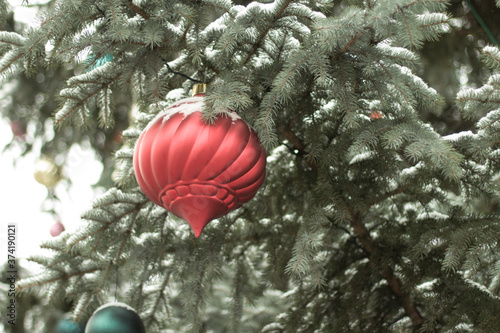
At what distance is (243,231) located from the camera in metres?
2.37

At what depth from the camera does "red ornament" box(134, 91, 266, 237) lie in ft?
4.53

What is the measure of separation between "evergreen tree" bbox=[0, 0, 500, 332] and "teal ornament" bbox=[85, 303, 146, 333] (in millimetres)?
227

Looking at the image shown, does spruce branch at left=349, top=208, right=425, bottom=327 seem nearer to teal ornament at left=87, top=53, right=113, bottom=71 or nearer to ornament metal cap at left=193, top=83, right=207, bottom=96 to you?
ornament metal cap at left=193, top=83, right=207, bottom=96

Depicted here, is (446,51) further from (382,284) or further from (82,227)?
(82,227)

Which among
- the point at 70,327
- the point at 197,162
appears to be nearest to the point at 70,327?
the point at 70,327

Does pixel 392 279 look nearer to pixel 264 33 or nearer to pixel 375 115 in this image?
pixel 375 115

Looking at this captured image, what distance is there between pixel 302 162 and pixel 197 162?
2.84 feet

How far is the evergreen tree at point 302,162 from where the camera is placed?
1512mm

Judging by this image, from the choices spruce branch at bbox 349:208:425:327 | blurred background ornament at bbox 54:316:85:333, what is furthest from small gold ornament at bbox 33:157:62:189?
spruce branch at bbox 349:208:425:327

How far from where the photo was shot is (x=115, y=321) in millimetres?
1898

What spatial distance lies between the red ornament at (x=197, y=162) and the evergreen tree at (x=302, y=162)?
0.23 ft

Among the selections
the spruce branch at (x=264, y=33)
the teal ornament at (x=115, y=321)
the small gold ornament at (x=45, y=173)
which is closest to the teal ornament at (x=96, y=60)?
the spruce branch at (x=264, y=33)

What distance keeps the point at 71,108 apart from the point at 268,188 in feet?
3.04

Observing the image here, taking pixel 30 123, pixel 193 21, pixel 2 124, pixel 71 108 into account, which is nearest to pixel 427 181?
pixel 193 21
